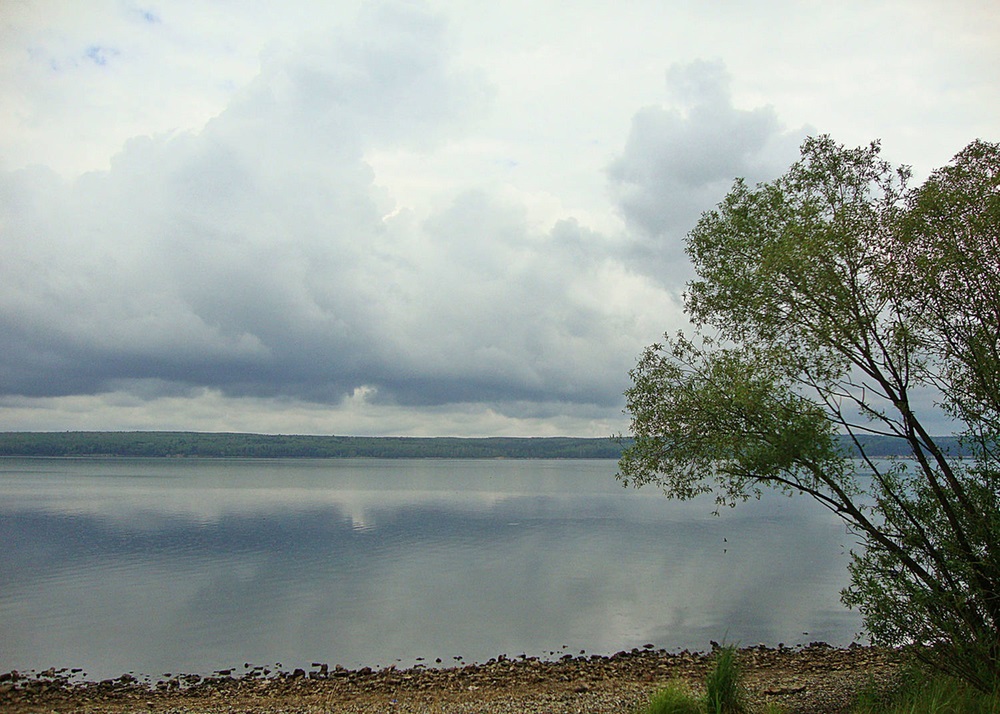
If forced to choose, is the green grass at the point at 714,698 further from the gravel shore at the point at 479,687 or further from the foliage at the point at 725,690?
the gravel shore at the point at 479,687

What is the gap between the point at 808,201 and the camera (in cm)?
1434

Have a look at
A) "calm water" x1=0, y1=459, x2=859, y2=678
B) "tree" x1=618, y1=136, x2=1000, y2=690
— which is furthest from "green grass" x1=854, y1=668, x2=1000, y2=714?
"calm water" x1=0, y1=459, x2=859, y2=678

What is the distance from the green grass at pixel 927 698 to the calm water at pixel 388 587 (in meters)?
11.5

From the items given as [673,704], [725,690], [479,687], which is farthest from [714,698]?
[479,687]

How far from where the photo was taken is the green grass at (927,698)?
1114 centimetres

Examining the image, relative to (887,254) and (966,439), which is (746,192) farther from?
(966,439)

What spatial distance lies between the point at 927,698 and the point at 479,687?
11.0m

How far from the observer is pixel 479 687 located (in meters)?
19.2

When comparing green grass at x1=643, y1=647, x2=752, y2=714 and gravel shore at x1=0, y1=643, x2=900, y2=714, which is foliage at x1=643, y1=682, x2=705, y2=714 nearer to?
green grass at x1=643, y1=647, x2=752, y2=714

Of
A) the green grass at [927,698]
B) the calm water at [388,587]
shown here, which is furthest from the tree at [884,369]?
the calm water at [388,587]

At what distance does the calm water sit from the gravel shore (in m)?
2.23

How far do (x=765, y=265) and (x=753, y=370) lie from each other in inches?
79.0

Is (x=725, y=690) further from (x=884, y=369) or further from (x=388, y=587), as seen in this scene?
(x=388, y=587)

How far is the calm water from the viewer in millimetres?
25562
